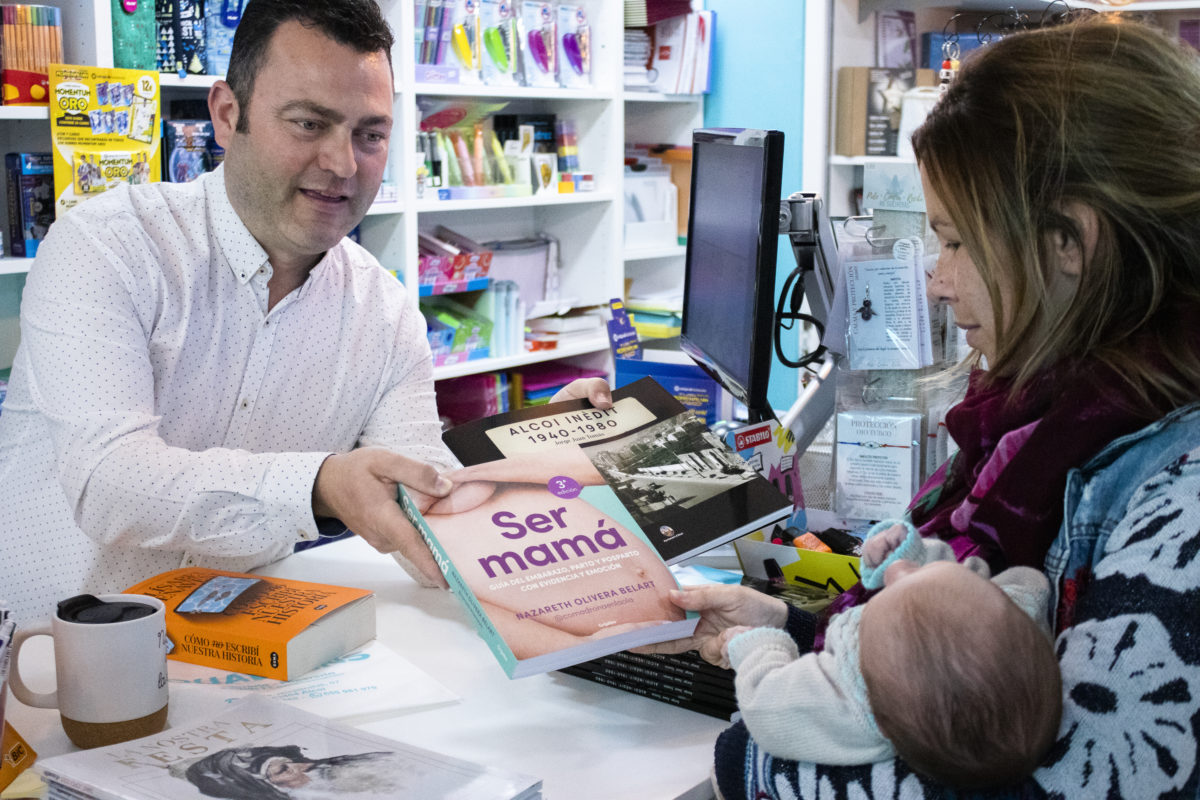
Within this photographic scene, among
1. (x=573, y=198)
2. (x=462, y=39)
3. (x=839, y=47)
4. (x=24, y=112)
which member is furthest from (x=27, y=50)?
(x=839, y=47)

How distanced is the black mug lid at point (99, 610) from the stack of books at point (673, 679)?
17.7 inches

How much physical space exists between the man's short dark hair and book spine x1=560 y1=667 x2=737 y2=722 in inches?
42.6

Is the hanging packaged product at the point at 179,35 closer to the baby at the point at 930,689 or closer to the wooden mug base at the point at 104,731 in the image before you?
the wooden mug base at the point at 104,731

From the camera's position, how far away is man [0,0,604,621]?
147 centimetres

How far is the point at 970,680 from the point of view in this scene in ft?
2.64

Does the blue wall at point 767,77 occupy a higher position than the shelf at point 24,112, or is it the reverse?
the blue wall at point 767,77

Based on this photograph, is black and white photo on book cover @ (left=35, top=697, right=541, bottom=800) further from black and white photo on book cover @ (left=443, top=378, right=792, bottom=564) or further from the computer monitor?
the computer monitor

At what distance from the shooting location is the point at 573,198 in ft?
12.8

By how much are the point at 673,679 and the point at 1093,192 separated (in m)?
0.61

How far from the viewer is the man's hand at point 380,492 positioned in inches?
45.3

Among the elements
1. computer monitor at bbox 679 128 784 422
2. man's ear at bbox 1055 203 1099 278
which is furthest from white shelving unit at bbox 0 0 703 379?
man's ear at bbox 1055 203 1099 278

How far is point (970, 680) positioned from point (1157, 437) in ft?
0.91

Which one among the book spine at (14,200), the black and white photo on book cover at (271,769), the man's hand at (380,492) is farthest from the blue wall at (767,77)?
the black and white photo on book cover at (271,769)

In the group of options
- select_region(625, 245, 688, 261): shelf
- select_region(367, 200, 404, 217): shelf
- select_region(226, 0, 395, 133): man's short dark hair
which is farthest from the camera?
select_region(625, 245, 688, 261): shelf
